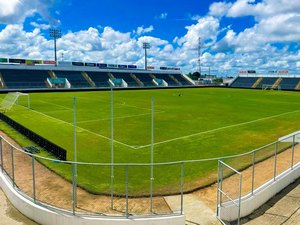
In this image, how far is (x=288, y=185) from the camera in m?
16.9

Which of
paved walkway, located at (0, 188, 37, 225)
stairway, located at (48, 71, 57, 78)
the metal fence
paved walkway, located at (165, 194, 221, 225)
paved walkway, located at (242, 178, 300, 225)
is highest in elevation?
stairway, located at (48, 71, 57, 78)

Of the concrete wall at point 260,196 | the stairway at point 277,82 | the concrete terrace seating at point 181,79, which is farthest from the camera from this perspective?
the concrete terrace seating at point 181,79

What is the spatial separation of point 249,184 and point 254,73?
440 ft

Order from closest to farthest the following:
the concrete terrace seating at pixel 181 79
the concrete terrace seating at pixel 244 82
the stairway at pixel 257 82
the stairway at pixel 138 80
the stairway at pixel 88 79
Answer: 1. the stairway at pixel 88 79
2. the stairway at pixel 138 80
3. the stairway at pixel 257 82
4. the concrete terrace seating at pixel 244 82
5. the concrete terrace seating at pixel 181 79

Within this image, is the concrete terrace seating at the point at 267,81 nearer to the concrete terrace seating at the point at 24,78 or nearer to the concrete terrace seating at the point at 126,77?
the concrete terrace seating at the point at 126,77

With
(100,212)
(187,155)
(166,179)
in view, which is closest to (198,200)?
(166,179)

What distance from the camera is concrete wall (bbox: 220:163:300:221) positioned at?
12.6 m

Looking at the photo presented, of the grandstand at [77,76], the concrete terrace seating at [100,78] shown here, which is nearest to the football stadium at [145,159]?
the grandstand at [77,76]

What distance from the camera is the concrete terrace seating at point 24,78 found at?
293 feet

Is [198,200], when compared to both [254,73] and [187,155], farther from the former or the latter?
[254,73]

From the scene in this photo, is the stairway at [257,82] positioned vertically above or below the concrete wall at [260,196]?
above

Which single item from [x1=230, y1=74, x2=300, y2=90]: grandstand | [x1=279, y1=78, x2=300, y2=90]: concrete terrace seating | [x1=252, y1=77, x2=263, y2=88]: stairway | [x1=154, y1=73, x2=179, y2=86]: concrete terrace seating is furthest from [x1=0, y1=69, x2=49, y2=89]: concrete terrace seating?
[x1=279, y1=78, x2=300, y2=90]: concrete terrace seating

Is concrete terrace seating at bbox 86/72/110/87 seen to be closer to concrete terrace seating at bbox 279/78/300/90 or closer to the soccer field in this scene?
the soccer field

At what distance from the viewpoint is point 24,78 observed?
94.9 meters
